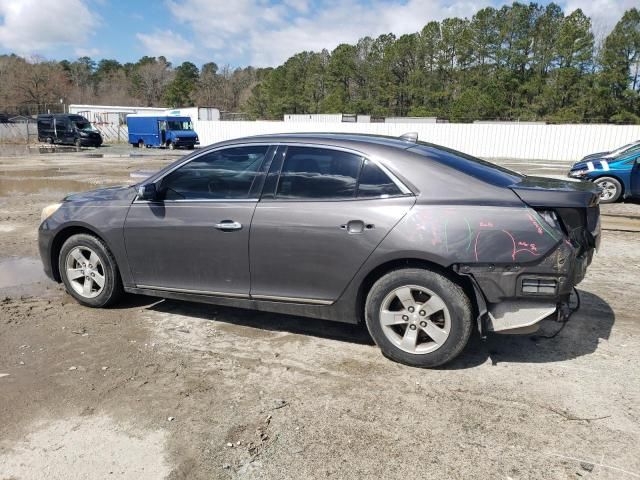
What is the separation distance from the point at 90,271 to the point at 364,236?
2.77 metres

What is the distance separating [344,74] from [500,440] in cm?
7296

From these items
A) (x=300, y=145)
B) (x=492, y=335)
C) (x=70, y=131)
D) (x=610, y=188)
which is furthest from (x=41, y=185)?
(x=70, y=131)

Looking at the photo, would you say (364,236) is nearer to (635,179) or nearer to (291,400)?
(291,400)

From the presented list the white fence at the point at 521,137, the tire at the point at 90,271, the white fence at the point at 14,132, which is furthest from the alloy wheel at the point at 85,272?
the white fence at the point at 14,132

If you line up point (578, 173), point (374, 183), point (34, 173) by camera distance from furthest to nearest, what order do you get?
point (34, 173) → point (578, 173) → point (374, 183)

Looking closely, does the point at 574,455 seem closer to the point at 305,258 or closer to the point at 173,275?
the point at 305,258

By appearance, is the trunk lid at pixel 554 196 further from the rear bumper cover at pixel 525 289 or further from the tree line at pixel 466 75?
the tree line at pixel 466 75

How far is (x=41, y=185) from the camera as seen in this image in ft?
51.4

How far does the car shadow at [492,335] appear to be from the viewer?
4.05 m

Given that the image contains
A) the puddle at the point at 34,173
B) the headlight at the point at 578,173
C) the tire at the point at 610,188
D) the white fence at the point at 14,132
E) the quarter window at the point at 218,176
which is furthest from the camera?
the white fence at the point at 14,132

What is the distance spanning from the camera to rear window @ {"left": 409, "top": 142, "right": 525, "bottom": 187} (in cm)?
386

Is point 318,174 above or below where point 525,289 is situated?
above

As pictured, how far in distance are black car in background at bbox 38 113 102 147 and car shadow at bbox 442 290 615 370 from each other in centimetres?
3860

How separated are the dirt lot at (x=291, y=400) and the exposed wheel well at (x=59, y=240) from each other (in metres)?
0.35
